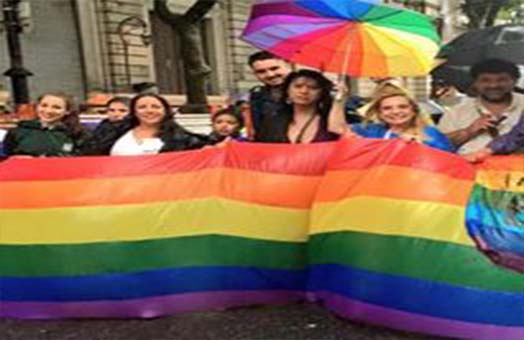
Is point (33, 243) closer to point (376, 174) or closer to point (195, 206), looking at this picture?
point (195, 206)

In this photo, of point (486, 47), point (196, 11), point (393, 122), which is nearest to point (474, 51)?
point (486, 47)

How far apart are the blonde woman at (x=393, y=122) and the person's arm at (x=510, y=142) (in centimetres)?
35

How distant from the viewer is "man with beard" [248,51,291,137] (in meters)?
5.19

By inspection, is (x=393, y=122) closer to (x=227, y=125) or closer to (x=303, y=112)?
(x=303, y=112)

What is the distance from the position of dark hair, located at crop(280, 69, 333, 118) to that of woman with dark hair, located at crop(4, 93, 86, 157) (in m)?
1.46

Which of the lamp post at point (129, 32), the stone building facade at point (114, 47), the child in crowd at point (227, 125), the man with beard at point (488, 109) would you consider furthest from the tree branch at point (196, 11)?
the man with beard at point (488, 109)

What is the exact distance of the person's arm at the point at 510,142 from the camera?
4.13 metres

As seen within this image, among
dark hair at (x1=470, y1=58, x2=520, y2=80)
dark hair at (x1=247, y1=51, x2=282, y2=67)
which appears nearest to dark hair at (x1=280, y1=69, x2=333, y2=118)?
dark hair at (x1=247, y1=51, x2=282, y2=67)

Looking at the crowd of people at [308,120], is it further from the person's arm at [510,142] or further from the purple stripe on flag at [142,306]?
the purple stripe on flag at [142,306]

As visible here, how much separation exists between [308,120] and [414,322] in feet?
4.99

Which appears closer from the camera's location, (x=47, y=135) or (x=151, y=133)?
(x=151, y=133)

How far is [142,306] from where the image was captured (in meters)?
4.29

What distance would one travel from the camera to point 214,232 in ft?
14.1

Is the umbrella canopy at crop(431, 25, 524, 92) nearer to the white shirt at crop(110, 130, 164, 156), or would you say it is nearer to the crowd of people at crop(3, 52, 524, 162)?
the crowd of people at crop(3, 52, 524, 162)
